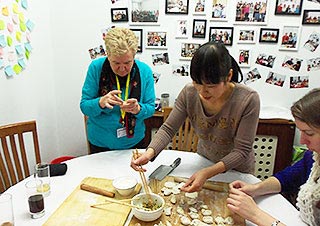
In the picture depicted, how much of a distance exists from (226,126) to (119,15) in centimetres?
168

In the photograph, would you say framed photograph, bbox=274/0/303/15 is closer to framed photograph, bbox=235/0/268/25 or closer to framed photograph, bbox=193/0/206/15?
framed photograph, bbox=235/0/268/25

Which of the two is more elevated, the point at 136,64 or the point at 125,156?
the point at 136,64

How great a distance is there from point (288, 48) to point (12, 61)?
2.21m

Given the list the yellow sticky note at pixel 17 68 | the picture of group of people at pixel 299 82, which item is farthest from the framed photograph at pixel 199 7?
the yellow sticky note at pixel 17 68

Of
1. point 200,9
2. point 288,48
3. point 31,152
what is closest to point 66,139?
point 31,152

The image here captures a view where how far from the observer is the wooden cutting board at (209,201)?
1189 mm

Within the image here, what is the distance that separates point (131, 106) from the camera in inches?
66.4

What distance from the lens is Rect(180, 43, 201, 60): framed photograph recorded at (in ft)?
8.93

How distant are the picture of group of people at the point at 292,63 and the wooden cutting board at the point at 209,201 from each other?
1629mm

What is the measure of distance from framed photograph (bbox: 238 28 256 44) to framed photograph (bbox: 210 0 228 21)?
0.19 meters

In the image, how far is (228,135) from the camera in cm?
155

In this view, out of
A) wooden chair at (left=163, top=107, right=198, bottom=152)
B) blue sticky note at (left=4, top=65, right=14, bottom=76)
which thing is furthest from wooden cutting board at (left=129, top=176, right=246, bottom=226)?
blue sticky note at (left=4, top=65, right=14, bottom=76)

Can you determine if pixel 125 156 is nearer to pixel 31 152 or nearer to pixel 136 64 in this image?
pixel 136 64

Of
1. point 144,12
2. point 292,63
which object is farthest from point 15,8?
point 292,63
